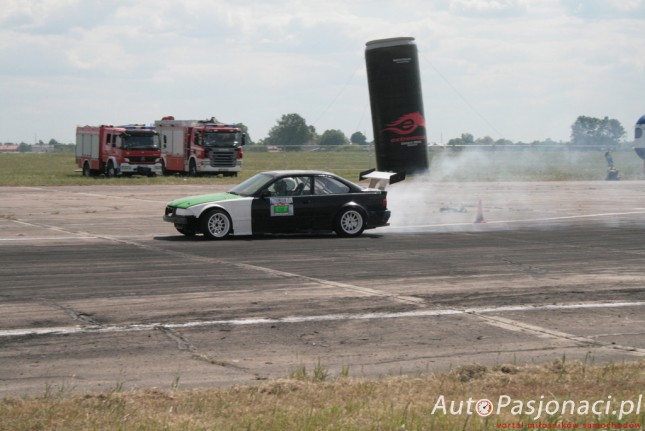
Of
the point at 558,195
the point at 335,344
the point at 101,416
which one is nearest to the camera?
the point at 101,416

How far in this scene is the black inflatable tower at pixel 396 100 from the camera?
1079 inches

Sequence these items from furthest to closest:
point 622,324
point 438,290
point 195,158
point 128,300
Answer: point 195,158, point 438,290, point 128,300, point 622,324

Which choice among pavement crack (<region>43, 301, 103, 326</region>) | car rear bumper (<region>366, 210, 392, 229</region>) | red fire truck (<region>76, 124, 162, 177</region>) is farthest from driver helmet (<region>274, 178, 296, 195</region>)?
red fire truck (<region>76, 124, 162, 177</region>)

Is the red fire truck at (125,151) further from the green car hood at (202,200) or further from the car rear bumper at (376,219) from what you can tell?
the car rear bumper at (376,219)

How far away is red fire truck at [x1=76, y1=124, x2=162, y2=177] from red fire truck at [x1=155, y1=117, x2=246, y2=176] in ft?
5.17

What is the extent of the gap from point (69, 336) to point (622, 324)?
5792 mm

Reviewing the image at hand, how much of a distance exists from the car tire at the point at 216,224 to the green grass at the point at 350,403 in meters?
11.0

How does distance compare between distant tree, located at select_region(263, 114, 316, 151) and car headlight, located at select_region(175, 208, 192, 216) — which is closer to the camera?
car headlight, located at select_region(175, 208, 192, 216)

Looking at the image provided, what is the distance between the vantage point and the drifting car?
19.0 m

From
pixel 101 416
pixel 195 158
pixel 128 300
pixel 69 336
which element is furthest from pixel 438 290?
pixel 195 158

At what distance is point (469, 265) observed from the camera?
15.1m

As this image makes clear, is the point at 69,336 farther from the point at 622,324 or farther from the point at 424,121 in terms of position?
the point at 424,121

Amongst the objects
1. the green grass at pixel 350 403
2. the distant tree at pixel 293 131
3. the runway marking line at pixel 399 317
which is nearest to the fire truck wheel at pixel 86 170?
the runway marking line at pixel 399 317

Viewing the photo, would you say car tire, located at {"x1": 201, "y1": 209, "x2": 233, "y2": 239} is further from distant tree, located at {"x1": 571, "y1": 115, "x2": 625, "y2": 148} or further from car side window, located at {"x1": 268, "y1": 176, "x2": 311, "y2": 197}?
distant tree, located at {"x1": 571, "y1": 115, "x2": 625, "y2": 148}
